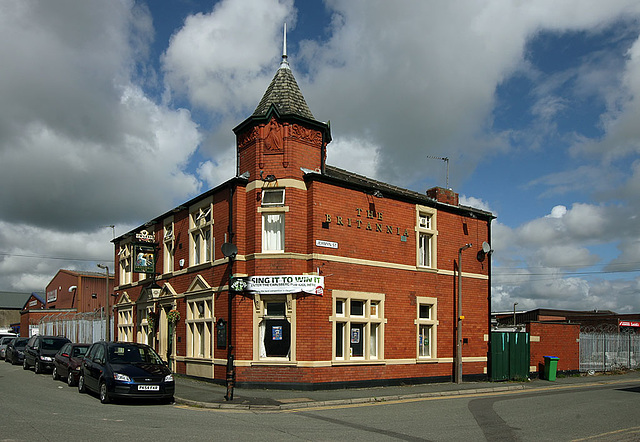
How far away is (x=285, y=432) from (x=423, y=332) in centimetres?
1198

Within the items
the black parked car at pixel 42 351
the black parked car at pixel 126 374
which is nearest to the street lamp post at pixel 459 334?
the black parked car at pixel 126 374

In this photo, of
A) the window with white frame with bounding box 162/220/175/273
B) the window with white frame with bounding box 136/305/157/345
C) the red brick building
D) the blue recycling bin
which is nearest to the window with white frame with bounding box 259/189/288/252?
the red brick building

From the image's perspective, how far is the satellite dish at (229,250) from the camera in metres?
18.1

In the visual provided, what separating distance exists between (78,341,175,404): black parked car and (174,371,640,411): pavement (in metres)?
0.91

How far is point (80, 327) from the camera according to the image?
3984cm

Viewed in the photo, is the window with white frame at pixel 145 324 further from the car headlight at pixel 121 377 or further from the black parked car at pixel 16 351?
the car headlight at pixel 121 377

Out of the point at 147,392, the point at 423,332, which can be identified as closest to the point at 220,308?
the point at 147,392

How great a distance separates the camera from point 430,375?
2147 centimetres

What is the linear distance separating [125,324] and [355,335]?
15094 millimetres

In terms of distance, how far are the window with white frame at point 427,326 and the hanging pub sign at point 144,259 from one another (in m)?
12.1

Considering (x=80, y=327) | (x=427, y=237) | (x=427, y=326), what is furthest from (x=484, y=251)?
(x=80, y=327)

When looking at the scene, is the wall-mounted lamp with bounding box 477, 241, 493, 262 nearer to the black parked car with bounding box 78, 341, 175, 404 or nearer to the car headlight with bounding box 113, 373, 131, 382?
the black parked car with bounding box 78, 341, 175, 404

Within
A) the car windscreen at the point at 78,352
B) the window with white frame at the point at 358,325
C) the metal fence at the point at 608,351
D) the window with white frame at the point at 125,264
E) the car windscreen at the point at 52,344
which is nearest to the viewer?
the window with white frame at the point at 358,325

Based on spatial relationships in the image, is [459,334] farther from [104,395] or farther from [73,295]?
[73,295]
